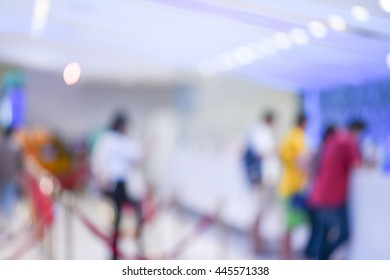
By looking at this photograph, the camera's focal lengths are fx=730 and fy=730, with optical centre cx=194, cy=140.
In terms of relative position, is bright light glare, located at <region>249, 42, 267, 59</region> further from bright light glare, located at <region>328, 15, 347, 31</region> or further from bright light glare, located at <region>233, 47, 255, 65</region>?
bright light glare, located at <region>328, 15, 347, 31</region>

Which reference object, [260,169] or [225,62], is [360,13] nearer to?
[260,169]

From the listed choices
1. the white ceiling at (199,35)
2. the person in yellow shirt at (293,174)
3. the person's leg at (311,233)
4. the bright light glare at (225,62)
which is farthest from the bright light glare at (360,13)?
the bright light glare at (225,62)

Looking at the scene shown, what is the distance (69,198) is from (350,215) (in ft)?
5.56

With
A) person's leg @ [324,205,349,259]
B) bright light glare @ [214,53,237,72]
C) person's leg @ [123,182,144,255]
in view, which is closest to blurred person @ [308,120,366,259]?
person's leg @ [324,205,349,259]

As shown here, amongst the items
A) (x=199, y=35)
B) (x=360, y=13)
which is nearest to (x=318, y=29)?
(x=360, y=13)

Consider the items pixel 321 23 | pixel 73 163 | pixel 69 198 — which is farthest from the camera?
pixel 73 163

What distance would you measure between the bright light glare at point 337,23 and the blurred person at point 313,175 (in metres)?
0.63

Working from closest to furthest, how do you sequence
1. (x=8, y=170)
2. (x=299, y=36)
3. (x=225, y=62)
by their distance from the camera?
(x=8, y=170) < (x=299, y=36) < (x=225, y=62)

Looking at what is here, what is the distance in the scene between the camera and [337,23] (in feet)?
14.9

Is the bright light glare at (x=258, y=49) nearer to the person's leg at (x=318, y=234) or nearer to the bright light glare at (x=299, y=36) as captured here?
the bright light glare at (x=299, y=36)

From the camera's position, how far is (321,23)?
4.59 meters

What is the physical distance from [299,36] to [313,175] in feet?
4.68
